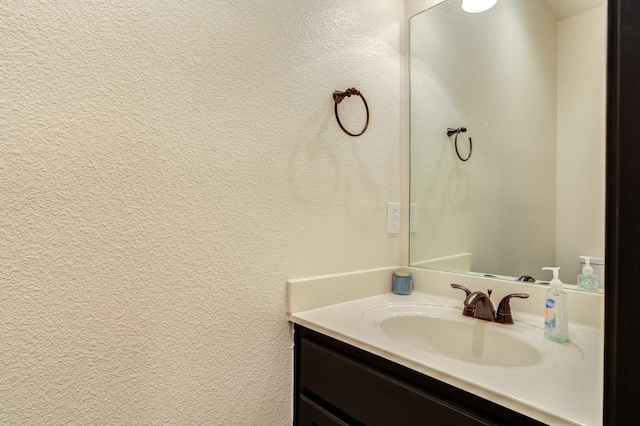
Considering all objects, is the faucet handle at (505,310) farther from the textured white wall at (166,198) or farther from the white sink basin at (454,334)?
the textured white wall at (166,198)

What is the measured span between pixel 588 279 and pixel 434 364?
62 cm

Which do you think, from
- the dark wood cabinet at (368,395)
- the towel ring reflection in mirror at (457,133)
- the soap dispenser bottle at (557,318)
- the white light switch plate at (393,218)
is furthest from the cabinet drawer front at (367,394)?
the towel ring reflection in mirror at (457,133)

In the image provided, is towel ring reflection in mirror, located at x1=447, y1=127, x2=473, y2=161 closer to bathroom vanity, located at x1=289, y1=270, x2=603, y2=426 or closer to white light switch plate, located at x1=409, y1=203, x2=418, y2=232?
white light switch plate, located at x1=409, y1=203, x2=418, y2=232

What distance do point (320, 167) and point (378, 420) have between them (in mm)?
750

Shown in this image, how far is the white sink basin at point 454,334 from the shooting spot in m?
0.93

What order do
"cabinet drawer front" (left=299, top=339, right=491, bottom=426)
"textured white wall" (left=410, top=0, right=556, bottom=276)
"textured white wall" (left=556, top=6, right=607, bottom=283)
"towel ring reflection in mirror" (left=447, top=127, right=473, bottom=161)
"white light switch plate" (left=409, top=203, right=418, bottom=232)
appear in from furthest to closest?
1. "white light switch plate" (left=409, top=203, right=418, bottom=232)
2. "towel ring reflection in mirror" (left=447, top=127, right=473, bottom=161)
3. "textured white wall" (left=410, top=0, right=556, bottom=276)
4. "textured white wall" (left=556, top=6, right=607, bottom=283)
5. "cabinet drawer front" (left=299, top=339, right=491, bottom=426)

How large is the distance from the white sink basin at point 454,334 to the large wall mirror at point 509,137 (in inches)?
9.6

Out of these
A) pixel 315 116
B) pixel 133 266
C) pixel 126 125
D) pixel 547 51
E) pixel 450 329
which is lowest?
pixel 450 329

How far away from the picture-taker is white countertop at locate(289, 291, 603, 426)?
57 cm

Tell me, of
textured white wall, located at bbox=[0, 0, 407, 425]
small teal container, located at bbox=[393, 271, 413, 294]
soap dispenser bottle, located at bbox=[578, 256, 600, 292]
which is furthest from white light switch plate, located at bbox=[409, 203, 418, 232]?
soap dispenser bottle, located at bbox=[578, 256, 600, 292]

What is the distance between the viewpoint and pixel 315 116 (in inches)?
43.8

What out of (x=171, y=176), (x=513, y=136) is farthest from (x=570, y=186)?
(x=171, y=176)

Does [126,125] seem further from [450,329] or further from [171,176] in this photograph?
[450,329]

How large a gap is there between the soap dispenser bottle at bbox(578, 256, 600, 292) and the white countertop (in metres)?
0.11
